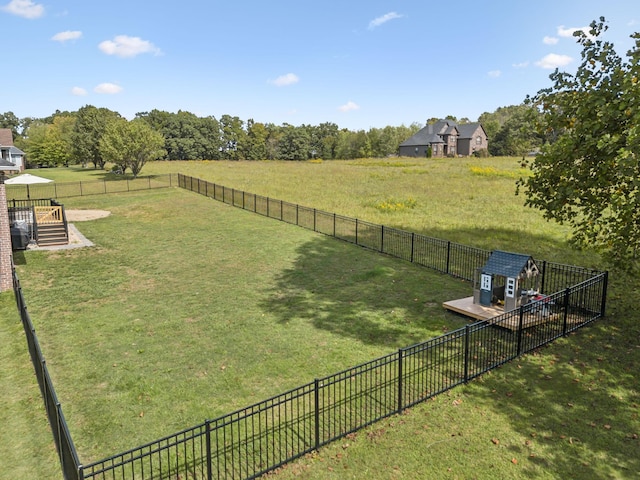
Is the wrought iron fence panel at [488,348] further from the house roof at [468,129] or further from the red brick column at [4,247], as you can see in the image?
the house roof at [468,129]

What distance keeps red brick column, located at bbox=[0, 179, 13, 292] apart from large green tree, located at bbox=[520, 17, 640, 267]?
16.8 m

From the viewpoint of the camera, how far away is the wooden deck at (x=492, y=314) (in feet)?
38.2

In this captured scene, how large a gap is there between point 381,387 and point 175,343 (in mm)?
5465

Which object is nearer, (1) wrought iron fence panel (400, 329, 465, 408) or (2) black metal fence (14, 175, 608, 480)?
(2) black metal fence (14, 175, 608, 480)

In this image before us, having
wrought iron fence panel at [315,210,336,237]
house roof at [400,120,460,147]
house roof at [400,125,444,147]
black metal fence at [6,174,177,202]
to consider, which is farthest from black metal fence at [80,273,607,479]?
house roof at [400,120,460,147]

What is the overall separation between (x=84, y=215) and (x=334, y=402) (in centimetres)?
2928

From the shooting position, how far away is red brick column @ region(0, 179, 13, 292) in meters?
15.2

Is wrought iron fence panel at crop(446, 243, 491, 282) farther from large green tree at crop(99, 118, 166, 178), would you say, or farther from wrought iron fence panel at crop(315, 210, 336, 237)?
large green tree at crop(99, 118, 166, 178)

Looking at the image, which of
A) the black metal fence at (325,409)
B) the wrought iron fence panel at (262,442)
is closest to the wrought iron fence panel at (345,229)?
the black metal fence at (325,409)

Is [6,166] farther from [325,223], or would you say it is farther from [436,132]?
[436,132]

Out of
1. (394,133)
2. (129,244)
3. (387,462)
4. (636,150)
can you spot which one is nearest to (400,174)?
(129,244)

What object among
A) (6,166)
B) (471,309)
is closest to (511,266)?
(471,309)

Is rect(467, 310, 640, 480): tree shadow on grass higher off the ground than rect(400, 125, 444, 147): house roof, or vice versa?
rect(400, 125, 444, 147): house roof

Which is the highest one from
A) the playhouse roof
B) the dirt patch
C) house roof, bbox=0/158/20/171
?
house roof, bbox=0/158/20/171
